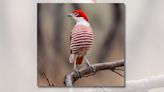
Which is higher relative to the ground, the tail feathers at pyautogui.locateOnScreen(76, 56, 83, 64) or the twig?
the tail feathers at pyautogui.locateOnScreen(76, 56, 83, 64)

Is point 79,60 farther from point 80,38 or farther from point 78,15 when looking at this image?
point 78,15

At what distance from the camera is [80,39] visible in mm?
1904

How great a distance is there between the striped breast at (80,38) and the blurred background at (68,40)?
3 centimetres

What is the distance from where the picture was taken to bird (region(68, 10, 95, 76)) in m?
1.90

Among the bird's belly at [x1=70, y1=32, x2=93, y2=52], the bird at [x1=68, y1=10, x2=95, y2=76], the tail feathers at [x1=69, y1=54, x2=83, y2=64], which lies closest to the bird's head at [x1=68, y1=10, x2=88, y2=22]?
the bird at [x1=68, y1=10, x2=95, y2=76]

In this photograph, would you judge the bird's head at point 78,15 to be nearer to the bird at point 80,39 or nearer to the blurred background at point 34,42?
the bird at point 80,39

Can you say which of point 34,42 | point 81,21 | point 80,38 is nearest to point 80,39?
point 80,38

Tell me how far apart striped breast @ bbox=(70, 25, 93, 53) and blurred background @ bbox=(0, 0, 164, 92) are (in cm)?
22

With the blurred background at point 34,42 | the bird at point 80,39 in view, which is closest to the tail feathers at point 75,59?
the bird at point 80,39

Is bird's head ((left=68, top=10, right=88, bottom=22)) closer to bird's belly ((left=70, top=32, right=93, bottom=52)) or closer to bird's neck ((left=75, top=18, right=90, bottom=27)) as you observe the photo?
bird's neck ((left=75, top=18, right=90, bottom=27))

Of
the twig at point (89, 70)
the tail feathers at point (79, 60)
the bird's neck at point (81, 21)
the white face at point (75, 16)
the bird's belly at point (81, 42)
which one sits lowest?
the twig at point (89, 70)

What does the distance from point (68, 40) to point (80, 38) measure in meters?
0.08

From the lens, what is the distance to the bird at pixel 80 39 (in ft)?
6.23

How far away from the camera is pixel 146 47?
1.91 metres
